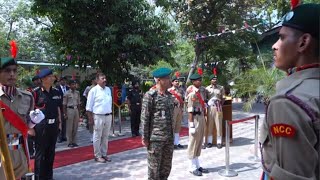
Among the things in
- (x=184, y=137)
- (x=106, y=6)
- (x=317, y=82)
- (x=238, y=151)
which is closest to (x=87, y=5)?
(x=106, y=6)

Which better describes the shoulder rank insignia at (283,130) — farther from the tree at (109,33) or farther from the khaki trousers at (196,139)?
the tree at (109,33)

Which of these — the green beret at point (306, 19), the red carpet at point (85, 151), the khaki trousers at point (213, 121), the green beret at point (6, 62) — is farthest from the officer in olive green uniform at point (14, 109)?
the khaki trousers at point (213, 121)

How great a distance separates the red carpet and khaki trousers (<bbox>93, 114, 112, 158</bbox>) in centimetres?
43

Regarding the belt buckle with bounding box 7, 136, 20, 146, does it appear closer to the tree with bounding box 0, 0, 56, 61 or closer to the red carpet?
the red carpet

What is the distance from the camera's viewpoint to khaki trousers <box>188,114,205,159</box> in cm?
590

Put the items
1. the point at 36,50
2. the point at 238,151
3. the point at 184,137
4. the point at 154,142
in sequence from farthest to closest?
1. the point at 36,50
2. the point at 184,137
3. the point at 238,151
4. the point at 154,142

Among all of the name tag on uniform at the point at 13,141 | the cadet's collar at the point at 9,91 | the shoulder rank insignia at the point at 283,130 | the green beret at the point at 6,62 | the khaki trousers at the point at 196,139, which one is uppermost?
the green beret at the point at 6,62

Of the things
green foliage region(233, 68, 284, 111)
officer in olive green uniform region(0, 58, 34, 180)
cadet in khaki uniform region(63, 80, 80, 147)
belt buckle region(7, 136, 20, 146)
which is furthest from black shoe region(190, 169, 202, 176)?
cadet in khaki uniform region(63, 80, 80, 147)

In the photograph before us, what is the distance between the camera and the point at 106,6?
11703mm

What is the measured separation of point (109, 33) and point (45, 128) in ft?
20.7

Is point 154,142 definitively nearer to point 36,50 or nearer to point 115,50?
point 115,50

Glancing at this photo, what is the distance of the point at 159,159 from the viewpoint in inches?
172

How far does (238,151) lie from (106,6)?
7177 mm

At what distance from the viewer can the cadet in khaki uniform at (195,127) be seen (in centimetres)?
590
